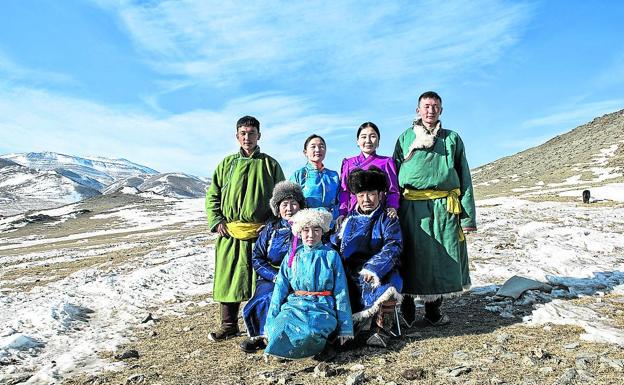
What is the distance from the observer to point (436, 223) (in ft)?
18.1

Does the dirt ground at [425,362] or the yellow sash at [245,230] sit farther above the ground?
the yellow sash at [245,230]

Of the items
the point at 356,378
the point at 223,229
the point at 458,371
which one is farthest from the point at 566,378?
the point at 223,229

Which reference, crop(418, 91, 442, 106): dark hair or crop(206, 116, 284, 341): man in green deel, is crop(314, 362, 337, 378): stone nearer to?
crop(206, 116, 284, 341): man in green deel

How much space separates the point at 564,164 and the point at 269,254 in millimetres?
63922

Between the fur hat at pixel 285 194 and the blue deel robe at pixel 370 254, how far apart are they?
60cm

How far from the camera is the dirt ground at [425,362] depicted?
392 cm

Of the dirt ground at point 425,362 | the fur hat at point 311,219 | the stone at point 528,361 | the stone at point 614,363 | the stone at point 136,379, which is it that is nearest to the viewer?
the stone at point 614,363

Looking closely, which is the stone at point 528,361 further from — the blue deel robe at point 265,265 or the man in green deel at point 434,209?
the blue deel robe at point 265,265

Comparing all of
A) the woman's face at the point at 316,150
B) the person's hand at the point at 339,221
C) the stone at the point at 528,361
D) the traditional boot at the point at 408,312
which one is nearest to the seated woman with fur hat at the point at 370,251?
the person's hand at the point at 339,221

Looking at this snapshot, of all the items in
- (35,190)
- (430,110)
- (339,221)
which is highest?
(35,190)

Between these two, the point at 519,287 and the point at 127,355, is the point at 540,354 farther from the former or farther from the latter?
the point at 127,355

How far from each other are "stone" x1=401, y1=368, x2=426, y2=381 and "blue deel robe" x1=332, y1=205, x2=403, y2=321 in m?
0.90

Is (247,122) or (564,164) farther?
(564,164)

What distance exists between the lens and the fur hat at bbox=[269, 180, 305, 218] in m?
5.24
